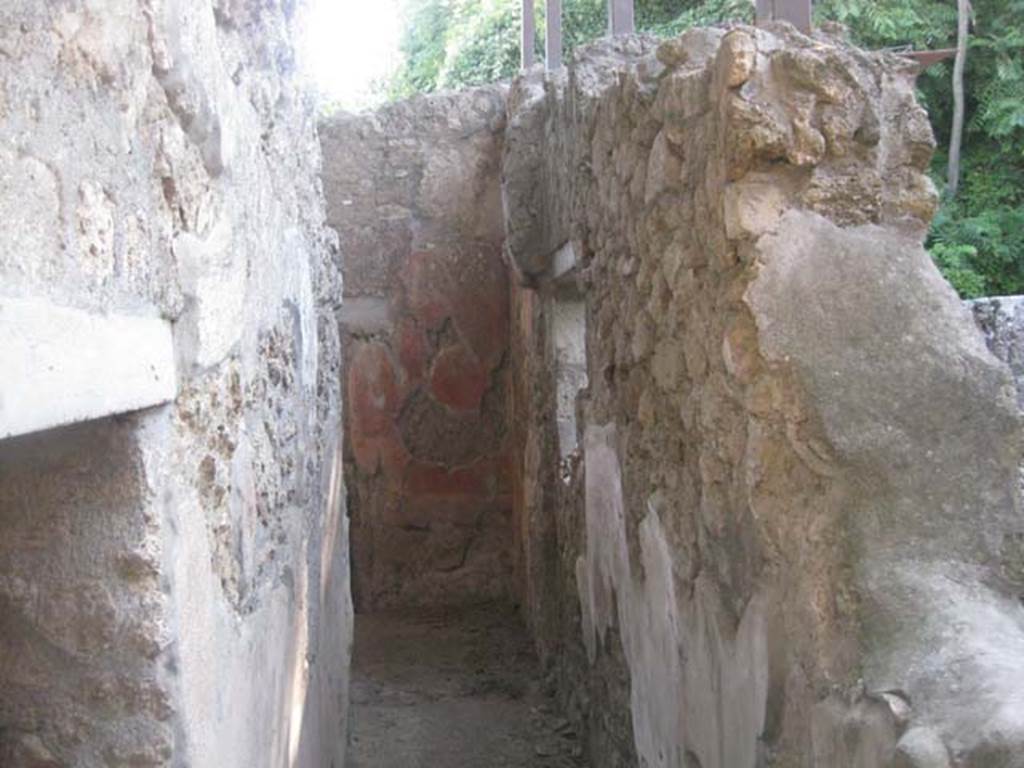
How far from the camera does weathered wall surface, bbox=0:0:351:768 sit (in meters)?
0.90

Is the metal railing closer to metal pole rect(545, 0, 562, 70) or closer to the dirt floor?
metal pole rect(545, 0, 562, 70)

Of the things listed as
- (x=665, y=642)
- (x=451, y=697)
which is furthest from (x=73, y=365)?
(x=451, y=697)

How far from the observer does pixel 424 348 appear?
15.7 feet

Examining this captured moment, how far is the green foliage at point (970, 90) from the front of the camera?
7.73m

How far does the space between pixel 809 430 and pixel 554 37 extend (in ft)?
9.15

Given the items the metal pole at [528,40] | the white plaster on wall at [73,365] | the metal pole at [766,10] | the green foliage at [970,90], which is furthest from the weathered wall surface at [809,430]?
the green foliage at [970,90]

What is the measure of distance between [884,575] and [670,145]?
2.75 feet

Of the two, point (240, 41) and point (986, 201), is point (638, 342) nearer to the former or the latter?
point (240, 41)

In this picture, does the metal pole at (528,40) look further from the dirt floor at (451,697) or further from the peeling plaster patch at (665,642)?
the peeling plaster patch at (665,642)

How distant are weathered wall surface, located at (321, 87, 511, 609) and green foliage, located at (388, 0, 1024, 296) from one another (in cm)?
284

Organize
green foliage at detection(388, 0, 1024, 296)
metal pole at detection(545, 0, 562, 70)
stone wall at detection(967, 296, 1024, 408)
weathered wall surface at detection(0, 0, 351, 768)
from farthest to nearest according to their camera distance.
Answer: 1. green foliage at detection(388, 0, 1024, 296)
2. metal pole at detection(545, 0, 562, 70)
3. stone wall at detection(967, 296, 1024, 408)
4. weathered wall surface at detection(0, 0, 351, 768)

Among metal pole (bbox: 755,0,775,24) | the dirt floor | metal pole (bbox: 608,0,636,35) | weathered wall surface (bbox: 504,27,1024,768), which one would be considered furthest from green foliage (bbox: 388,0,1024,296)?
weathered wall surface (bbox: 504,27,1024,768)

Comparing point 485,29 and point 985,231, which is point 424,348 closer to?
point 985,231

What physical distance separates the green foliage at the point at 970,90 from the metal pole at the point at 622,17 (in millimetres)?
4237
